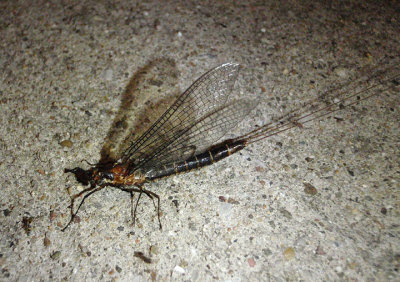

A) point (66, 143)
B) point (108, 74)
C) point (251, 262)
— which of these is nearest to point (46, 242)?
point (66, 143)

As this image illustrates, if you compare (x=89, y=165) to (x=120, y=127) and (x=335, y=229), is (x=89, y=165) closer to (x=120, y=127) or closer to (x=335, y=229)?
(x=120, y=127)

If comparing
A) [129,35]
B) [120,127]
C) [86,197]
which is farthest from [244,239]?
[129,35]

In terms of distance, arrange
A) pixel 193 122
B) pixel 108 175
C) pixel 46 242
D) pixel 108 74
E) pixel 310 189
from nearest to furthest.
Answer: pixel 46 242
pixel 108 175
pixel 310 189
pixel 193 122
pixel 108 74

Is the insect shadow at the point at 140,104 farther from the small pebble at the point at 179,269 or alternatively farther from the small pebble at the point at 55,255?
the small pebble at the point at 179,269

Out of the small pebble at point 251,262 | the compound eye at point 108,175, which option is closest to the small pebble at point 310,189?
the small pebble at point 251,262

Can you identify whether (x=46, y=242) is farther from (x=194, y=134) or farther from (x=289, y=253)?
(x=289, y=253)

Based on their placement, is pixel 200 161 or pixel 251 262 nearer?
pixel 251 262

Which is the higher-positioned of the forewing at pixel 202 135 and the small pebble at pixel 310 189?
the forewing at pixel 202 135

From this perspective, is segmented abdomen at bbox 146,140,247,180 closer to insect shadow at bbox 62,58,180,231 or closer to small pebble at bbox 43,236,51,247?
insect shadow at bbox 62,58,180,231
